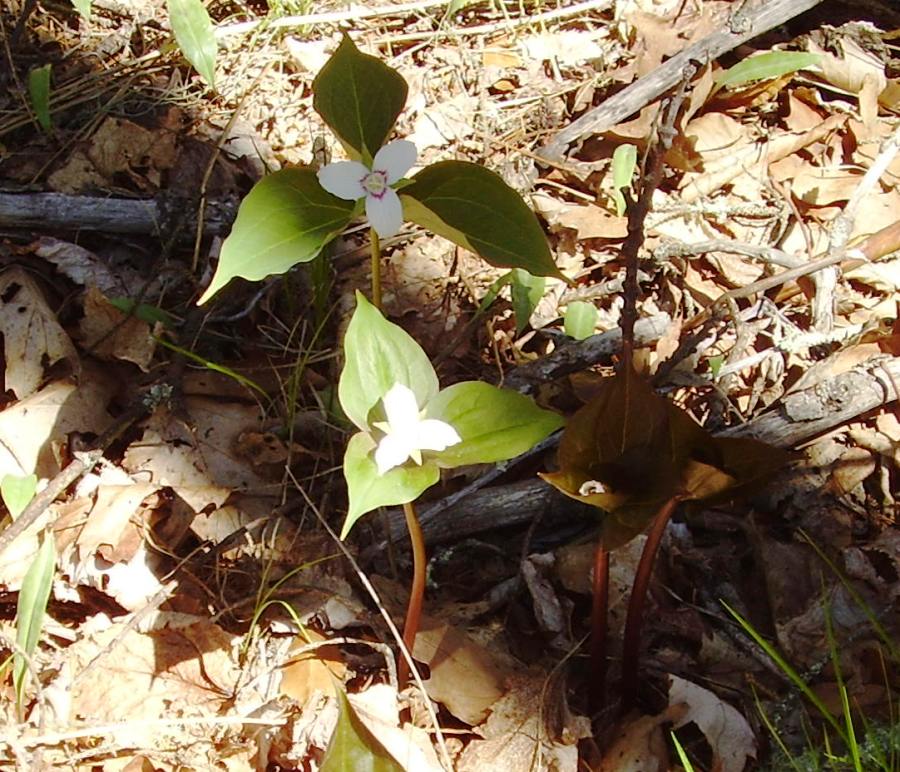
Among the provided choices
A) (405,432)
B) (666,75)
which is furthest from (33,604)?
(666,75)

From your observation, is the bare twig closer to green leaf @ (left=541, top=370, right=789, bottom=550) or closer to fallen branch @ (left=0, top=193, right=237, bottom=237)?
fallen branch @ (left=0, top=193, right=237, bottom=237)

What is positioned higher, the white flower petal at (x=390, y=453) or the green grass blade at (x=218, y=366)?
the white flower petal at (x=390, y=453)

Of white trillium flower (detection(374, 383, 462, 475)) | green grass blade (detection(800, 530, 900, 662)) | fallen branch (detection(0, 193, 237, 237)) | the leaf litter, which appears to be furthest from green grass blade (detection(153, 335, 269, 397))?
green grass blade (detection(800, 530, 900, 662))

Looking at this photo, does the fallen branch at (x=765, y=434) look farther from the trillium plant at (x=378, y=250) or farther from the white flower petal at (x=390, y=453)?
the white flower petal at (x=390, y=453)

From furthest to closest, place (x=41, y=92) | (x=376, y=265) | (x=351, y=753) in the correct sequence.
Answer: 1. (x=41, y=92)
2. (x=376, y=265)
3. (x=351, y=753)

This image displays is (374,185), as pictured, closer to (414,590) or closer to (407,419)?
(407,419)

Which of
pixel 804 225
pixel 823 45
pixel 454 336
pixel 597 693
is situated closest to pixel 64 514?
pixel 454 336

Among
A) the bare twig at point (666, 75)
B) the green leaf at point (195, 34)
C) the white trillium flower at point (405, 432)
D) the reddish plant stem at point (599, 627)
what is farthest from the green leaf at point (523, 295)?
the green leaf at point (195, 34)
